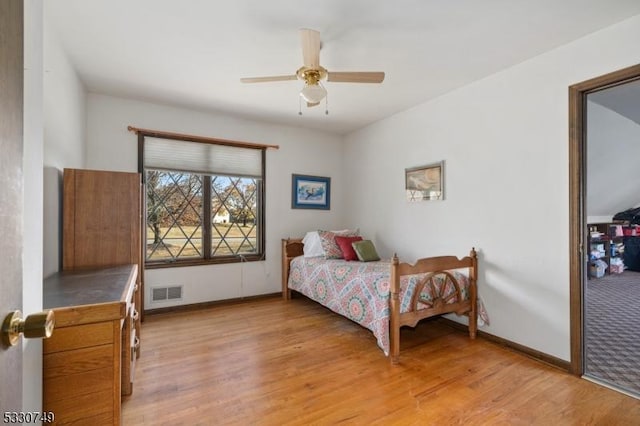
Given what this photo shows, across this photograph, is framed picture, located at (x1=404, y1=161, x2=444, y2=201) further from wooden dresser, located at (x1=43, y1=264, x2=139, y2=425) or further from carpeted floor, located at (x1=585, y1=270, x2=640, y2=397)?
wooden dresser, located at (x1=43, y1=264, x2=139, y2=425)

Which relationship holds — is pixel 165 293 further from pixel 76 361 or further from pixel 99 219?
pixel 76 361

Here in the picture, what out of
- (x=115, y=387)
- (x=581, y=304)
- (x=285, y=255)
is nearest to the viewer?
(x=115, y=387)

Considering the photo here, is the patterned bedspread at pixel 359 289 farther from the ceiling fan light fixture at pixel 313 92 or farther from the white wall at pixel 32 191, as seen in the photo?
the white wall at pixel 32 191

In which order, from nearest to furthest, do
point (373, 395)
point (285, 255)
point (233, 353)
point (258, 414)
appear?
point (258, 414)
point (373, 395)
point (233, 353)
point (285, 255)

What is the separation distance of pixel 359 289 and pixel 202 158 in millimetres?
2564

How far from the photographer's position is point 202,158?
384 centimetres

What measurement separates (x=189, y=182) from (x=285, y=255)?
1591 millimetres

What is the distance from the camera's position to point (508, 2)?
6.13 feet

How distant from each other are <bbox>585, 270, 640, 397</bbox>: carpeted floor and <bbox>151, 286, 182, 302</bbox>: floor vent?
13.1 feet

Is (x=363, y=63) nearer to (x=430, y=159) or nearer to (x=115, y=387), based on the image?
(x=430, y=159)

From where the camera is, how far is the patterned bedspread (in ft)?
8.25

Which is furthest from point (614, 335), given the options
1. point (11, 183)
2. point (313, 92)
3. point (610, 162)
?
point (11, 183)

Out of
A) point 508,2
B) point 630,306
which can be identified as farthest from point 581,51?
point 630,306

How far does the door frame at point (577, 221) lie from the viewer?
2.20 meters
